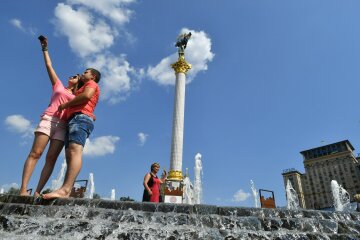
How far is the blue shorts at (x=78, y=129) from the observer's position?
4.62 meters

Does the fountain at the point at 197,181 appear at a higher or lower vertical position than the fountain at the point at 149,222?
higher

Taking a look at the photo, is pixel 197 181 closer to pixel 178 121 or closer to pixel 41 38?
pixel 178 121

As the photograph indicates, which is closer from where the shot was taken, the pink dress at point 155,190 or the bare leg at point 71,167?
the bare leg at point 71,167

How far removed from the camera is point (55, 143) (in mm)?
5004

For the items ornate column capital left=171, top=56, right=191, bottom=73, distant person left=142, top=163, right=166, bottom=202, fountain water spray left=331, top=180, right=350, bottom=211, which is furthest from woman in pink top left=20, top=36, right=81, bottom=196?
ornate column capital left=171, top=56, right=191, bottom=73

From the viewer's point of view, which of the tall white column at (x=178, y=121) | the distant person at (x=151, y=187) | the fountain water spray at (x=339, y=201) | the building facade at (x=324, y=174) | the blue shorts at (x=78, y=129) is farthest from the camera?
the building facade at (x=324, y=174)

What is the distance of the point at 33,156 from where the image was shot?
484 cm

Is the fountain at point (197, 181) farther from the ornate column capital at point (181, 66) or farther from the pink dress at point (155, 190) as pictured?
the pink dress at point (155, 190)

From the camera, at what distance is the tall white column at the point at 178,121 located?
924 inches

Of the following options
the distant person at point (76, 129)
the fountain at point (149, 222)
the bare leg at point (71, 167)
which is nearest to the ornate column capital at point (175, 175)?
the fountain at point (149, 222)

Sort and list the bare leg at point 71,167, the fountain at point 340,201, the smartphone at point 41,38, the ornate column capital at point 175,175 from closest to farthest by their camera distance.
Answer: the bare leg at point 71,167
the smartphone at point 41,38
the fountain at point 340,201
the ornate column capital at point 175,175

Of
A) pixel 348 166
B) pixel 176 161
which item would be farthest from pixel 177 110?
pixel 348 166

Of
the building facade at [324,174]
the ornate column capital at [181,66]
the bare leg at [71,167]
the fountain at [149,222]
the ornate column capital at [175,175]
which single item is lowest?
the fountain at [149,222]

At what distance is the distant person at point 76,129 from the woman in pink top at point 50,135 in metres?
0.22
